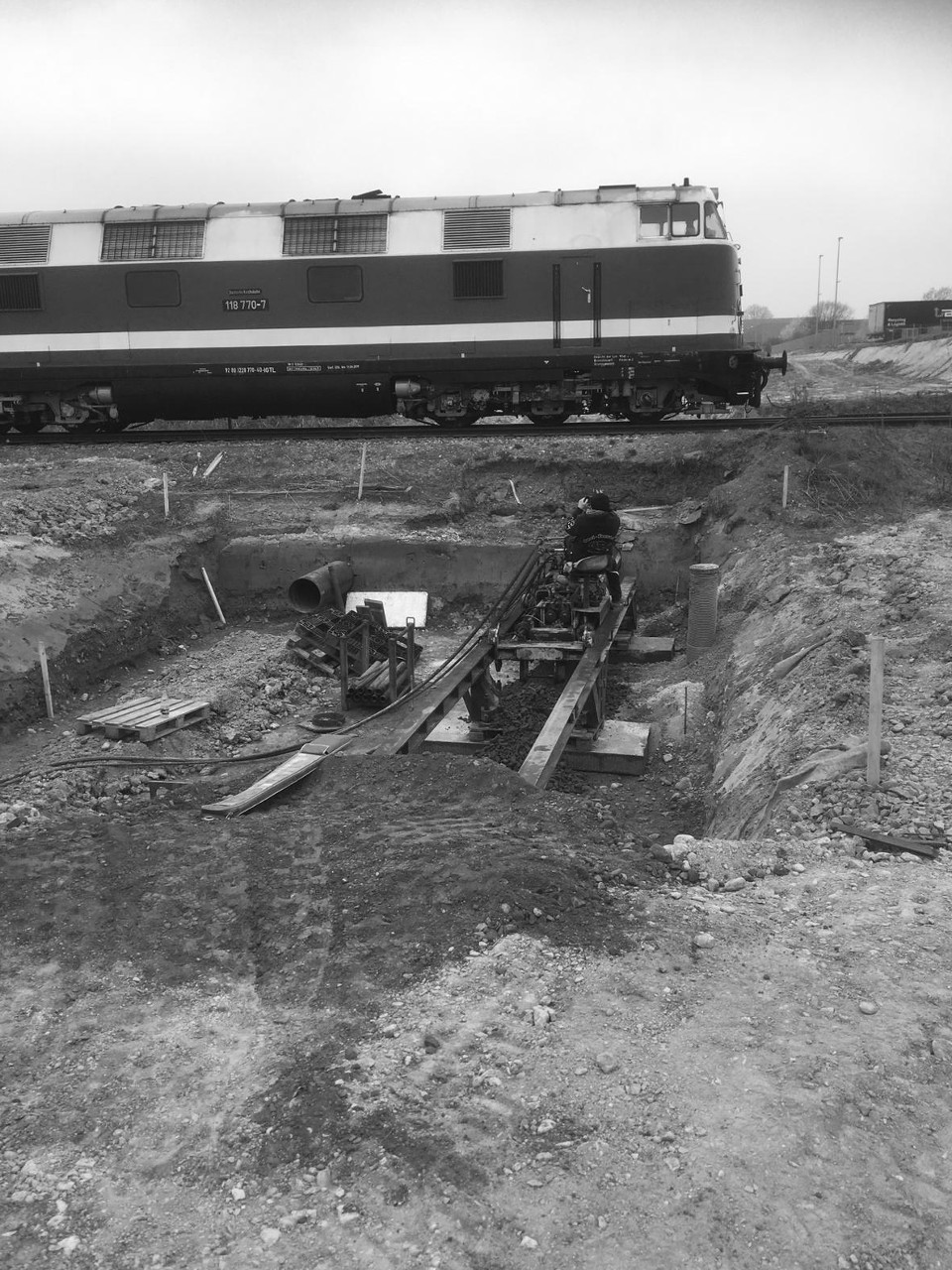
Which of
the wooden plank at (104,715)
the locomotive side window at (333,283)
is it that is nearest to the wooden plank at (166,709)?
the wooden plank at (104,715)

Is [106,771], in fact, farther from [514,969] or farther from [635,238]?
[635,238]

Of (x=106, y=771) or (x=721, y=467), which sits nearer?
(x=106, y=771)

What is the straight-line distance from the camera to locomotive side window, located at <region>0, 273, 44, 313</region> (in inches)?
605

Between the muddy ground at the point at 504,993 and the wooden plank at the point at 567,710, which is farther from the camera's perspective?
the wooden plank at the point at 567,710

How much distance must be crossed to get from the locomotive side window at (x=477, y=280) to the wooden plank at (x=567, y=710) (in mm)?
6369

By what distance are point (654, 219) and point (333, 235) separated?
4.86m

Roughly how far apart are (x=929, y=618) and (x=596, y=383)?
844cm

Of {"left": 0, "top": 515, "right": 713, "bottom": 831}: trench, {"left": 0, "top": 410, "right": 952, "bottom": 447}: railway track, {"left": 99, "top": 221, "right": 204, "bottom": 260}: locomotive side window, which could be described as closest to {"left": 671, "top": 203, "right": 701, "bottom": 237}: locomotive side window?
{"left": 0, "top": 410, "right": 952, "bottom": 447}: railway track

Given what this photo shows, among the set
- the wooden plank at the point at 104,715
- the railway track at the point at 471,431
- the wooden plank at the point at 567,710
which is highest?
the railway track at the point at 471,431

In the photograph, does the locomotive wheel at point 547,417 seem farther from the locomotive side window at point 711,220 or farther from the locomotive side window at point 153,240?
the locomotive side window at point 153,240

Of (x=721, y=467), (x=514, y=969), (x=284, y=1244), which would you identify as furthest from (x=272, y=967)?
(x=721, y=467)

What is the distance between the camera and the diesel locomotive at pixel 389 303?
48.1 feet

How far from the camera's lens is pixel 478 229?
1475cm

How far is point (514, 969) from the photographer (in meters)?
4.28
